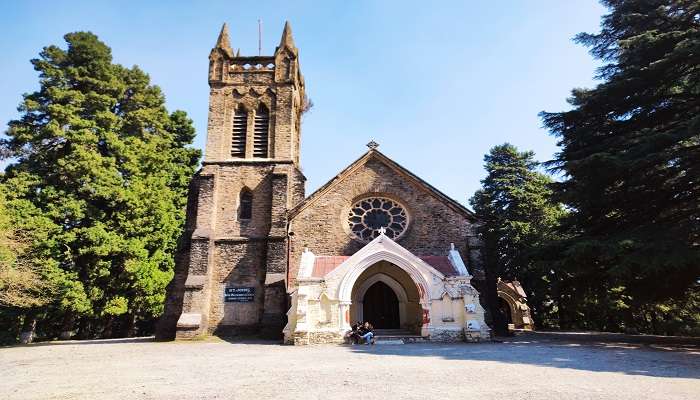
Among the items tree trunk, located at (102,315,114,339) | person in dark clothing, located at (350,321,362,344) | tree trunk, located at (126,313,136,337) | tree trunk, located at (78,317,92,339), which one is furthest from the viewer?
tree trunk, located at (126,313,136,337)

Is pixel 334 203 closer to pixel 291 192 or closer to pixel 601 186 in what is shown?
pixel 291 192

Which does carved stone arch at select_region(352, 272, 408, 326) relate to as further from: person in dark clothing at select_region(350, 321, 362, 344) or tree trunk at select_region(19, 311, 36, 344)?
tree trunk at select_region(19, 311, 36, 344)

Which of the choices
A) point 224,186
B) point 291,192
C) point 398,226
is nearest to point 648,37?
point 398,226

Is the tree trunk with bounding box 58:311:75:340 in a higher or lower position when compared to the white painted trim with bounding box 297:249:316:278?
lower

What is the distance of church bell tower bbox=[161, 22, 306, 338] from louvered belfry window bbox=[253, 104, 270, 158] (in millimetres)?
51

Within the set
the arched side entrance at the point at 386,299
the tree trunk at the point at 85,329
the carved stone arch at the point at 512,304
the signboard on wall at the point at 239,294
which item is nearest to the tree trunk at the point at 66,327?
the tree trunk at the point at 85,329

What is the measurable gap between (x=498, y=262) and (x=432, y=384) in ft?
64.4

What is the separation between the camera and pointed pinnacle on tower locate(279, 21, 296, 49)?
22.0 metres

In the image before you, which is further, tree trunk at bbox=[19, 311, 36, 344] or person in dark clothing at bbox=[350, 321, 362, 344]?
tree trunk at bbox=[19, 311, 36, 344]

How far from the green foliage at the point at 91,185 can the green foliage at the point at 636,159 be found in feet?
63.2

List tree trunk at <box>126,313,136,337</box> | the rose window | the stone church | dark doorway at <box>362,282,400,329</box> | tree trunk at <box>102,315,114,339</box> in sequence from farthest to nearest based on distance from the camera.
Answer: tree trunk at <box>126,313,136,337</box>
tree trunk at <box>102,315,114,339</box>
the rose window
dark doorway at <box>362,282,400,329</box>
the stone church

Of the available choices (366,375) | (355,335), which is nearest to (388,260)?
(355,335)

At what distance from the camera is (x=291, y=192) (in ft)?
63.9

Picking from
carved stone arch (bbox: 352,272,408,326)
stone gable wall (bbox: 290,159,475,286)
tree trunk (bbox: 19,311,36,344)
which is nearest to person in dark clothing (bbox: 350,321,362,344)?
carved stone arch (bbox: 352,272,408,326)
